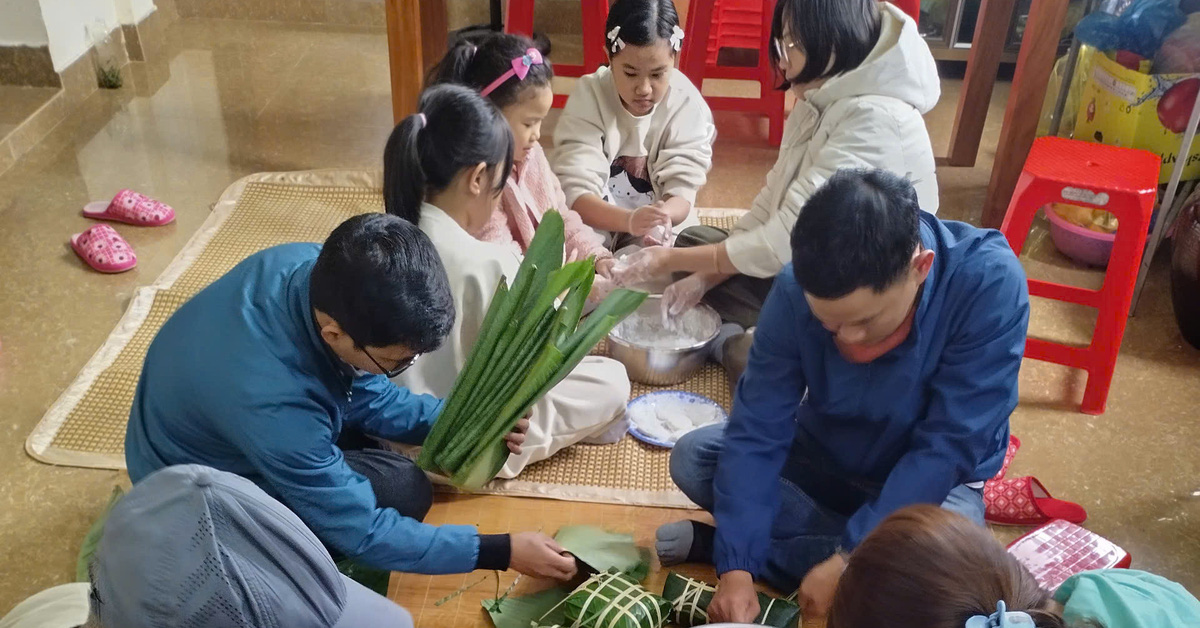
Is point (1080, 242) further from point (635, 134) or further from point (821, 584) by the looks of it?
point (821, 584)

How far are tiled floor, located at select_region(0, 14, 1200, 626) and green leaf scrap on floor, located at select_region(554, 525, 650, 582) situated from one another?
0.31ft

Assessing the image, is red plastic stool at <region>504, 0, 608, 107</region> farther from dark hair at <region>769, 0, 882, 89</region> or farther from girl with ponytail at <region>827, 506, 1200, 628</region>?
girl with ponytail at <region>827, 506, 1200, 628</region>

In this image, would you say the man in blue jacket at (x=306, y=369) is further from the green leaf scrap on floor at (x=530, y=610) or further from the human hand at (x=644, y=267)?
the human hand at (x=644, y=267)

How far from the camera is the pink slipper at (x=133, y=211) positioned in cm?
258

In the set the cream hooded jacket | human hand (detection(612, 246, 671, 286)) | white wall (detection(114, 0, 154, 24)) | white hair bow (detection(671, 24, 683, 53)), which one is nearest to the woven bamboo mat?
human hand (detection(612, 246, 671, 286))

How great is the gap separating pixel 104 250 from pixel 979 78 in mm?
2503

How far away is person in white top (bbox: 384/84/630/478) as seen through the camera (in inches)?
62.3

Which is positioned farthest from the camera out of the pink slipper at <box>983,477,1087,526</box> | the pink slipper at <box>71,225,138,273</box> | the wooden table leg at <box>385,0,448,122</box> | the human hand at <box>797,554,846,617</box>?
the wooden table leg at <box>385,0,448,122</box>

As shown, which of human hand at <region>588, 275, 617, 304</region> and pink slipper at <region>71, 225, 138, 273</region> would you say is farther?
pink slipper at <region>71, 225, 138, 273</region>

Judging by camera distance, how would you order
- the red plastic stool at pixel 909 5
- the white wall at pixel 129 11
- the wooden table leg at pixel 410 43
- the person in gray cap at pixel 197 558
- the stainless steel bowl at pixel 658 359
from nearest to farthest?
the person in gray cap at pixel 197 558
the stainless steel bowl at pixel 658 359
the wooden table leg at pixel 410 43
the red plastic stool at pixel 909 5
the white wall at pixel 129 11

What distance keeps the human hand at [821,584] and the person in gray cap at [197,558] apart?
2.33ft

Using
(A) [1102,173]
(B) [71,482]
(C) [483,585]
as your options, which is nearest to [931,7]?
(A) [1102,173]

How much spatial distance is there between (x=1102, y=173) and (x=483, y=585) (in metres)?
1.54

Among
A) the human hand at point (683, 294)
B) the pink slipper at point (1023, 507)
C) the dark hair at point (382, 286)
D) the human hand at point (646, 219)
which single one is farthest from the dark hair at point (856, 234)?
the human hand at point (646, 219)
